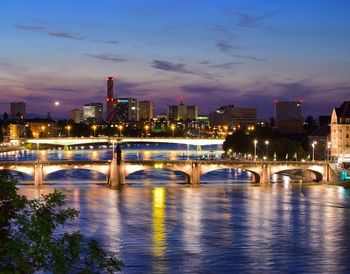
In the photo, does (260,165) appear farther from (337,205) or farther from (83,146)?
(83,146)

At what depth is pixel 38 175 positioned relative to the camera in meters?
70.8

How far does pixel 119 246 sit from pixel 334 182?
41.4 metres

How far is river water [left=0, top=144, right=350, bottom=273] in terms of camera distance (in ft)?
109

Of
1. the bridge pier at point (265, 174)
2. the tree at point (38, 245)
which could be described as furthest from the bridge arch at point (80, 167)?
the tree at point (38, 245)

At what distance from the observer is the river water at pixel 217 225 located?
109 feet

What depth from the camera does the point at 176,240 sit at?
39.0 metres

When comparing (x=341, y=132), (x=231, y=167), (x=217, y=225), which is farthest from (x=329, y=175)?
(x=217, y=225)

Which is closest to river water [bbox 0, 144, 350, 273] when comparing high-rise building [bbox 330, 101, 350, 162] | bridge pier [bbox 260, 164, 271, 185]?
bridge pier [bbox 260, 164, 271, 185]

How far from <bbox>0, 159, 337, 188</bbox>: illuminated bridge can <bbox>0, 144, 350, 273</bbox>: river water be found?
1499mm

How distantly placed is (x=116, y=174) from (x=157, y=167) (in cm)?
424

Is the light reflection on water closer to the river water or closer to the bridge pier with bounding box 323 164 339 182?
the river water

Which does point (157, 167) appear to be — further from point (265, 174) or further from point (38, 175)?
point (38, 175)

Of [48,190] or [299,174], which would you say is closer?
[48,190]

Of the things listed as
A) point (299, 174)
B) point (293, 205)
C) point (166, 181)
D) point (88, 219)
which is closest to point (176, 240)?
point (88, 219)
